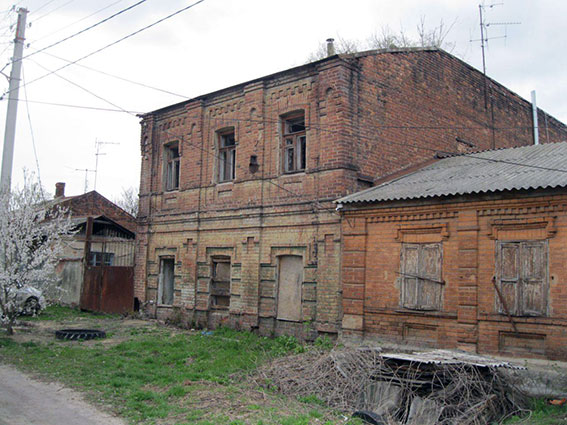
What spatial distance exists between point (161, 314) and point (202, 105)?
6.99 metres

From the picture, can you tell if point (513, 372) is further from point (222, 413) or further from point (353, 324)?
point (222, 413)

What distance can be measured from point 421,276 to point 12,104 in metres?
11.9

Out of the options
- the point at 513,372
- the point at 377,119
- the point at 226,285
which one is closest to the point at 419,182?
the point at 377,119

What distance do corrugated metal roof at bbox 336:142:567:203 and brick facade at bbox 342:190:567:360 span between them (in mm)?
251

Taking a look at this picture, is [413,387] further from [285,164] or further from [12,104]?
[12,104]

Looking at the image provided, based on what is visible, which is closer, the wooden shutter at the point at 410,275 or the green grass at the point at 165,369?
the green grass at the point at 165,369

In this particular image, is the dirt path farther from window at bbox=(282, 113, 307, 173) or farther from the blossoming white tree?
window at bbox=(282, 113, 307, 173)

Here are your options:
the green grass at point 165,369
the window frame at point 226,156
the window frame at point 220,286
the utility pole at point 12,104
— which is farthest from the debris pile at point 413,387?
the utility pole at point 12,104

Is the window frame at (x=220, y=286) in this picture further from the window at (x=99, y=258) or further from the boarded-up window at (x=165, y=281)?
the window at (x=99, y=258)

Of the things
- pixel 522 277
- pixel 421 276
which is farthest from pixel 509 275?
pixel 421 276

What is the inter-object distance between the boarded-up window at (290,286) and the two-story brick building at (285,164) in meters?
0.03

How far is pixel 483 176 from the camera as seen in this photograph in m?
11.2

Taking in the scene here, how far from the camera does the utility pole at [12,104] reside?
48.0 ft

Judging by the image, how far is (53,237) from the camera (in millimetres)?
14297
